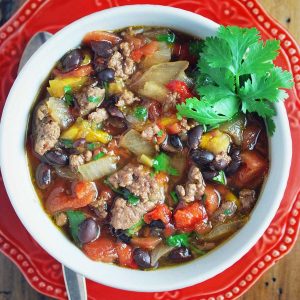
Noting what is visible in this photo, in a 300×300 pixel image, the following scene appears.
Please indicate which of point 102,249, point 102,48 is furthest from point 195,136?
point 102,249

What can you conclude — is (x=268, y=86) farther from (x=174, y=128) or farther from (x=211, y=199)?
(x=211, y=199)

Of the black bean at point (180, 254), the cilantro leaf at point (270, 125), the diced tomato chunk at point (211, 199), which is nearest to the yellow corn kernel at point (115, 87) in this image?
the diced tomato chunk at point (211, 199)

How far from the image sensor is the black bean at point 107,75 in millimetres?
3516

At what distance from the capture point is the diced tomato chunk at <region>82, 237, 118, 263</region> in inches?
144

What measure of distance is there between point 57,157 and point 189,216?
883 millimetres

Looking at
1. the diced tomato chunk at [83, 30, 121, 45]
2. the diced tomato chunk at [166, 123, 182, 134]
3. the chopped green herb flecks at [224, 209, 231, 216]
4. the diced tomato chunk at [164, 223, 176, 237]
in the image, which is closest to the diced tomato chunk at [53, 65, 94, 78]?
the diced tomato chunk at [83, 30, 121, 45]

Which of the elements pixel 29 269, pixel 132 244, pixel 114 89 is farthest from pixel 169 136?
pixel 29 269

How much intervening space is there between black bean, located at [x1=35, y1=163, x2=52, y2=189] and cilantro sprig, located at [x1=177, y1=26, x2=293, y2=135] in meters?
0.92

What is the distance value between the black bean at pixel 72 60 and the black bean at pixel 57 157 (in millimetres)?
515

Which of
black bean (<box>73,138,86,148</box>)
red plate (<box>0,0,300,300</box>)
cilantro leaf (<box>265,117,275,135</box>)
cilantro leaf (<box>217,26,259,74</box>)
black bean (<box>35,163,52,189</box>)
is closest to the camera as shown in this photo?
cilantro leaf (<box>217,26,259,74</box>)

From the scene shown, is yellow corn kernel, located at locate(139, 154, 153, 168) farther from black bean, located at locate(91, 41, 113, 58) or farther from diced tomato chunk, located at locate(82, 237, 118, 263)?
black bean, located at locate(91, 41, 113, 58)

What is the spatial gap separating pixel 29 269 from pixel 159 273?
913mm

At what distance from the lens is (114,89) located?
3576mm

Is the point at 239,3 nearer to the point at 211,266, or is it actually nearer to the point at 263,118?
the point at 263,118
